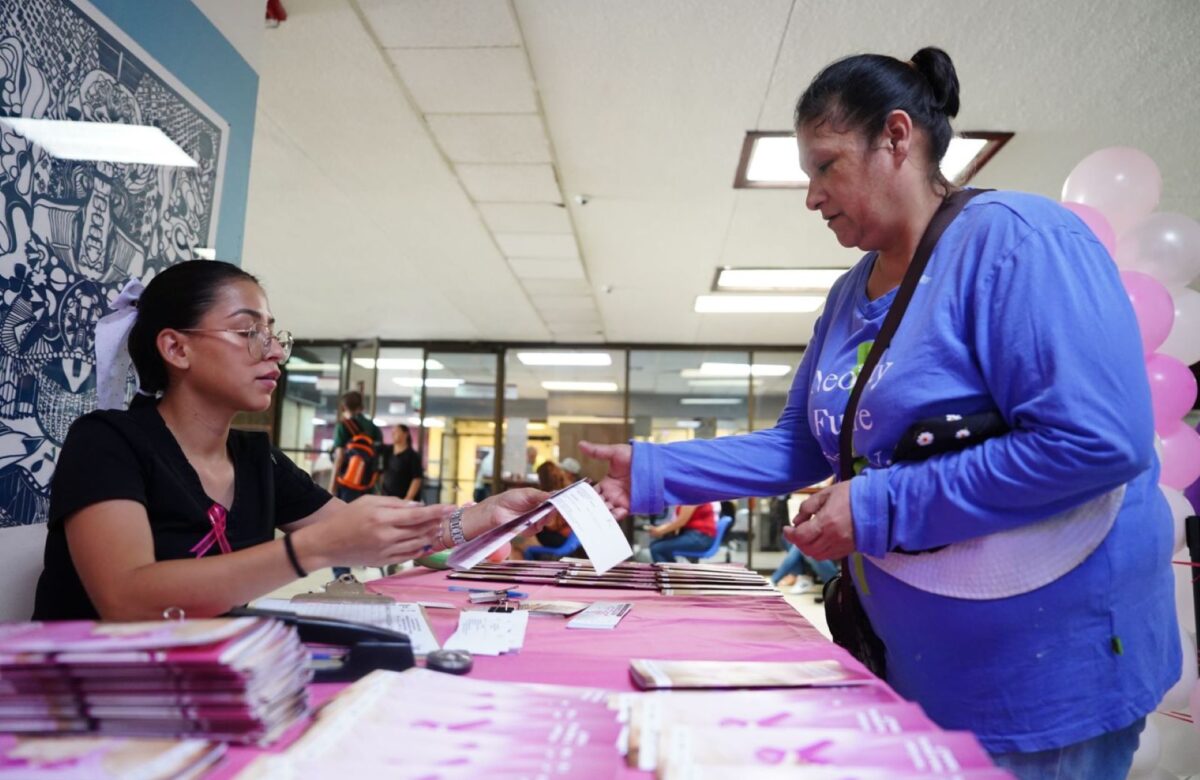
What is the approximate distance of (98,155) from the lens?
5.91ft

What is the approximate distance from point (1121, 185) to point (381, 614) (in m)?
3.32

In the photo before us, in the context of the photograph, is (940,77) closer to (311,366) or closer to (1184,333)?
(1184,333)

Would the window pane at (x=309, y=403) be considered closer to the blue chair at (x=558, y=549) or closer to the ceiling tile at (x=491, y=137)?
the blue chair at (x=558, y=549)

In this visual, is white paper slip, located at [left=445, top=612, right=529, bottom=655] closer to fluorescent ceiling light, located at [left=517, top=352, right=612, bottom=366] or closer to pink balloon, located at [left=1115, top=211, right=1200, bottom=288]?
pink balloon, located at [left=1115, top=211, right=1200, bottom=288]

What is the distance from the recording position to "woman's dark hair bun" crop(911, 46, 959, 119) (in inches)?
47.3

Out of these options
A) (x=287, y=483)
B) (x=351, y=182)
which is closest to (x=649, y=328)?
(x=351, y=182)

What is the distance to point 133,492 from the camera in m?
1.19

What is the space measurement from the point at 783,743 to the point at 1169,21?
3459 mm

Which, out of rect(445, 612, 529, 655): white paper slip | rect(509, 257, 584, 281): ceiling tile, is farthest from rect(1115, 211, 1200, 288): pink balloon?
rect(509, 257, 584, 281): ceiling tile

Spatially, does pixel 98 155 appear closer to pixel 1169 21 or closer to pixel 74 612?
pixel 74 612

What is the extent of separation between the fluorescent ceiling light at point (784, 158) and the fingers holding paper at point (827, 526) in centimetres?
306

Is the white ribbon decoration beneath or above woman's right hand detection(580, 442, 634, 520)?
above

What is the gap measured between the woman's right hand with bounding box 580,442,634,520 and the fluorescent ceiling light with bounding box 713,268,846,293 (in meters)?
5.17

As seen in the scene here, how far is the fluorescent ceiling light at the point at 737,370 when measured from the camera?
997cm
